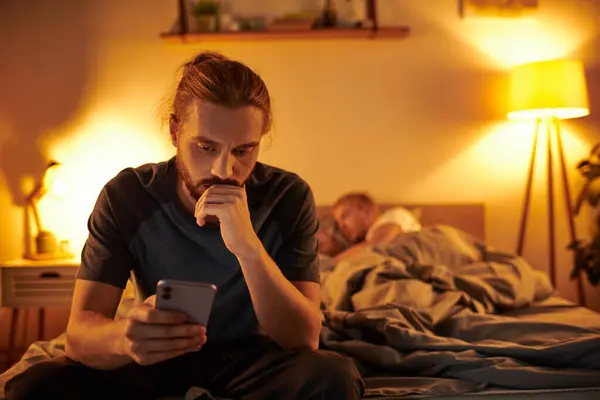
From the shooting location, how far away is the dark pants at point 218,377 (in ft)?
3.26

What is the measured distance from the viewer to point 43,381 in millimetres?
994

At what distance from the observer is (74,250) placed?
323 cm

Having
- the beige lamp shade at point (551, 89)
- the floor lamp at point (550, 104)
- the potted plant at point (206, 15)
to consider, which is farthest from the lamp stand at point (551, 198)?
the potted plant at point (206, 15)

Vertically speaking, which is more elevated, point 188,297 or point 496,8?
point 496,8

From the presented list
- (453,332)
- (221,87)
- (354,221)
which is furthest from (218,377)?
(354,221)

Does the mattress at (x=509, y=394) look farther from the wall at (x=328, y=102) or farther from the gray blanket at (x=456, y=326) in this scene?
the wall at (x=328, y=102)

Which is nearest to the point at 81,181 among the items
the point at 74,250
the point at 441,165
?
the point at 74,250

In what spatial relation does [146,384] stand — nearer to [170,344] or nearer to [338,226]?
[170,344]

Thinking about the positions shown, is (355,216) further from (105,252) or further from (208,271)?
(105,252)

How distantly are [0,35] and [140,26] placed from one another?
0.73 metres

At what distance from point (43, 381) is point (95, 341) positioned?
98 mm

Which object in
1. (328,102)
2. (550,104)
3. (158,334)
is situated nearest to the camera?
(158,334)

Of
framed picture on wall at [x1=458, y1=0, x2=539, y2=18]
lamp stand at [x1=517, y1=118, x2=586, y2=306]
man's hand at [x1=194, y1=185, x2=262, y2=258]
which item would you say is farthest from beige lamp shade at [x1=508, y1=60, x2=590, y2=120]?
man's hand at [x1=194, y1=185, x2=262, y2=258]

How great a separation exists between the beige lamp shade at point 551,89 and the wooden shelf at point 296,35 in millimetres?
660
